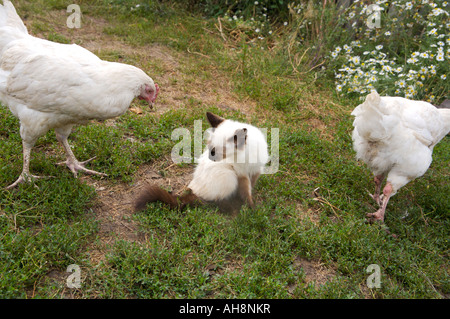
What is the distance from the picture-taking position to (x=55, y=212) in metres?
3.34

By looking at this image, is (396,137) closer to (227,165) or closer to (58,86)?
(227,165)

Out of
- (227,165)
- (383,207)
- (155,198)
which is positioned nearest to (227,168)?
(227,165)

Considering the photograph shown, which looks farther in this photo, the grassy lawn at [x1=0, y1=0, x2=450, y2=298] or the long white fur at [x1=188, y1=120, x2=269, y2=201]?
the long white fur at [x1=188, y1=120, x2=269, y2=201]

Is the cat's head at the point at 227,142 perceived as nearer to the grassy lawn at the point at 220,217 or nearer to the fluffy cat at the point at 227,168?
the fluffy cat at the point at 227,168

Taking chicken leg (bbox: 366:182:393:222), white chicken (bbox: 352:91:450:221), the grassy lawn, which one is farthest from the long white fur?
chicken leg (bbox: 366:182:393:222)

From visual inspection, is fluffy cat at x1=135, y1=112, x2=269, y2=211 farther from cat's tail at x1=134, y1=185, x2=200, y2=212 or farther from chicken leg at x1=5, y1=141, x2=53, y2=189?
chicken leg at x1=5, y1=141, x2=53, y2=189

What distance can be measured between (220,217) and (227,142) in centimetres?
76

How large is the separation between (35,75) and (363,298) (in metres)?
3.57

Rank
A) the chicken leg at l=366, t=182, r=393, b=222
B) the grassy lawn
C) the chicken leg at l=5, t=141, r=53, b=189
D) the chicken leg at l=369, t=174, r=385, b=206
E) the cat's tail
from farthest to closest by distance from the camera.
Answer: the chicken leg at l=369, t=174, r=385, b=206 < the chicken leg at l=366, t=182, r=393, b=222 < the chicken leg at l=5, t=141, r=53, b=189 < the cat's tail < the grassy lawn

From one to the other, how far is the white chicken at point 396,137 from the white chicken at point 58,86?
228 cm

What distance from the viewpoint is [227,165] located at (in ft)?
12.2

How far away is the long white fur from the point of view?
3637 millimetres

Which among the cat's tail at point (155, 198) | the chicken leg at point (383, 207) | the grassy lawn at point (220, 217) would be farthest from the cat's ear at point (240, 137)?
the chicken leg at point (383, 207)

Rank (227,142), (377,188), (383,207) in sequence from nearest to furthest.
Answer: (227,142) → (383,207) → (377,188)
